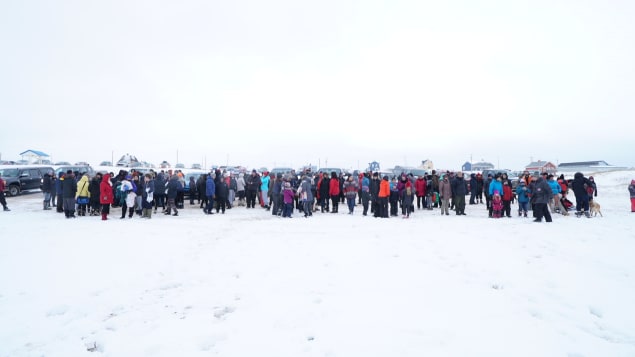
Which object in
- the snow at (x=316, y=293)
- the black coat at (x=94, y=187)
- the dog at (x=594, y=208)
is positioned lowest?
the snow at (x=316, y=293)

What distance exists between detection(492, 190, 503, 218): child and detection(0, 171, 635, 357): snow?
333 centimetres

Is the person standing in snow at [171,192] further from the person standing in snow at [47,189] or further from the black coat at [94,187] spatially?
the person standing in snow at [47,189]

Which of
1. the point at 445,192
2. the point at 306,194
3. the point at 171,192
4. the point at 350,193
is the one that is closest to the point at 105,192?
the point at 171,192

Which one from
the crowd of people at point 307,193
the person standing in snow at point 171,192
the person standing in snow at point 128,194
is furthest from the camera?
the person standing in snow at point 171,192

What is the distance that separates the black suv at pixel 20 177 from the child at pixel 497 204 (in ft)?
78.9

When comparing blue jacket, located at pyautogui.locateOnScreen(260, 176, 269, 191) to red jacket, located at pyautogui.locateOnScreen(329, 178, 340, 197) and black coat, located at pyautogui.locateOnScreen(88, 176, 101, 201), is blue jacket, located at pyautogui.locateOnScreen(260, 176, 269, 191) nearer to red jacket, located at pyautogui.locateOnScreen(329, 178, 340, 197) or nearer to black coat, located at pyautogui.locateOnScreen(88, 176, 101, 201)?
red jacket, located at pyautogui.locateOnScreen(329, 178, 340, 197)

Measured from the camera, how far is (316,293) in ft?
16.9

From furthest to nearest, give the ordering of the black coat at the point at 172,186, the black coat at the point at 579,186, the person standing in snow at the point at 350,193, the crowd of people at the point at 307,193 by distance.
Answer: the person standing in snow at the point at 350,193 < the black coat at the point at 172,186 < the black coat at the point at 579,186 < the crowd of people at the point at 307,193

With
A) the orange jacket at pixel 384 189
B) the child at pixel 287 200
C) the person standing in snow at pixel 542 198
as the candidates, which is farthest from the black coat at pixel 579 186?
the child at pixel 287 200

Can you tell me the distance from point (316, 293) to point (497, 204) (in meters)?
10.3

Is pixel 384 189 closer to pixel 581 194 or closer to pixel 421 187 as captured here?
pixel 421 187

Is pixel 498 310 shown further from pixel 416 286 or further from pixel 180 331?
pixel 180 331

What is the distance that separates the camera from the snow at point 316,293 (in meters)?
3.79

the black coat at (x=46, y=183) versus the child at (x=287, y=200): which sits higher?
the black coat at (x=46, y=183)
